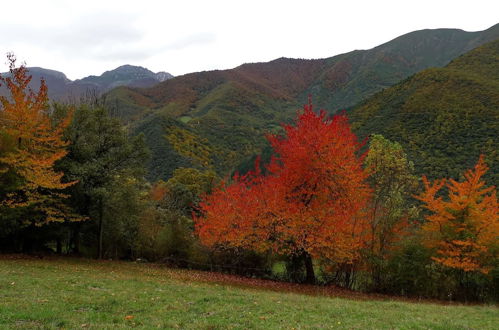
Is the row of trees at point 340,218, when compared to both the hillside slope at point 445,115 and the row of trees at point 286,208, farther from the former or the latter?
the hillside slope at point 445,115

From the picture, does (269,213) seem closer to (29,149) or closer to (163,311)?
(163,311)

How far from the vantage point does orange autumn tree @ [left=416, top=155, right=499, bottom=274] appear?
A: 2198 cm

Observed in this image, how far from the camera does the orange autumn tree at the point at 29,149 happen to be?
2105cm

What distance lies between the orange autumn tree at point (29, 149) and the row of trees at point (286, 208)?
0.27 ft

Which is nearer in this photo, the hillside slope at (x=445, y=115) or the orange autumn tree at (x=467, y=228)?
the orange autumn tree at (x=467, y=228)

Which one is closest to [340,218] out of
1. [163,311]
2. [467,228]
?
[467,228]

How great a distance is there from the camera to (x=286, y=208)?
21.5 metres

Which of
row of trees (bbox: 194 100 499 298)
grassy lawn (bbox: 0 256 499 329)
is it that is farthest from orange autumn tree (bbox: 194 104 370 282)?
grassy lawn (bbox: 0 256 499 329)

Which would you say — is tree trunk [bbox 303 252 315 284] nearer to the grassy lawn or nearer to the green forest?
the green forest

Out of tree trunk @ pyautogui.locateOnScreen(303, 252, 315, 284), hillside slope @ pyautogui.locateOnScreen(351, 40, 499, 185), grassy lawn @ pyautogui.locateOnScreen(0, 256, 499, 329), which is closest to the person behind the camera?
grassy lawn @ pyautogui.locateOnScreen(0, 256, 499, 329)

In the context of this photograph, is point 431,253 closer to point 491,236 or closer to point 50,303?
point 491,236

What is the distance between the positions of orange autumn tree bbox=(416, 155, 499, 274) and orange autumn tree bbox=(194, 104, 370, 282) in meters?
5.36

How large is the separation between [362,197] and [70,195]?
19.5 m

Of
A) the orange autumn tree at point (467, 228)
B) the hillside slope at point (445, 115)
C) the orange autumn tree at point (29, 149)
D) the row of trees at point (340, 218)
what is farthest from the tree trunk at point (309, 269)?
the hillside slope at point (445, 115)
